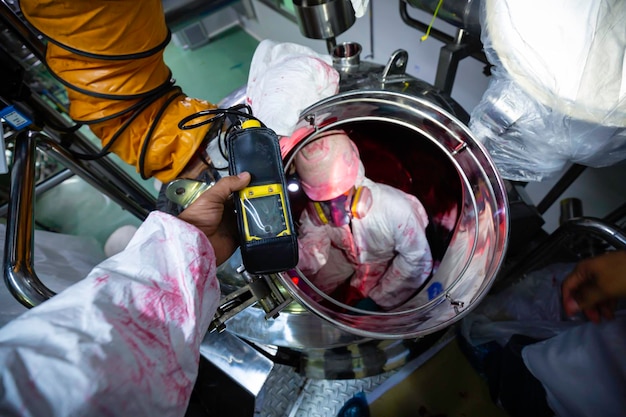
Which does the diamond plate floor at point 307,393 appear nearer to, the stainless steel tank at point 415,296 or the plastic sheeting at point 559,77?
the stainless steel tank at point 415,296

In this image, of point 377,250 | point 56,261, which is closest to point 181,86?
point 56,261

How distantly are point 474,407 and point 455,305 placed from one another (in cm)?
52

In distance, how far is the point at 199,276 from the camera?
52 cm

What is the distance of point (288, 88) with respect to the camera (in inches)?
29.5

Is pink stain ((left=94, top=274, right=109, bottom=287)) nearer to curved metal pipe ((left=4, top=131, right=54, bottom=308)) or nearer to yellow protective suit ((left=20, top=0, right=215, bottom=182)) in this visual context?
curved metal pipe ((left=4, top=131, right=54, bottom=308))

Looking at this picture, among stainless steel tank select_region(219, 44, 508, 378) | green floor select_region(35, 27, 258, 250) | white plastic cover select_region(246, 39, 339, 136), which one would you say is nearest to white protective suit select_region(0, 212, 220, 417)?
stainless steel tank select_region(219, 44, 508, 378)

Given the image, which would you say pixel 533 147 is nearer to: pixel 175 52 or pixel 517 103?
pixel 517 103

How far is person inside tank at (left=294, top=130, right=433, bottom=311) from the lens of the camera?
989 mm

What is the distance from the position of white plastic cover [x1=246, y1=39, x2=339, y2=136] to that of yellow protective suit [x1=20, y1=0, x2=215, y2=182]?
0.30 m

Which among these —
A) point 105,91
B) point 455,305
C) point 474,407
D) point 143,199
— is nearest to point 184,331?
point 455,305

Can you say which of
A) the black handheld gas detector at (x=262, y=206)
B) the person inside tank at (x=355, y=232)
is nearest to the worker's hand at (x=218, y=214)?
the black handheld gas detector at (x=262, y=206)

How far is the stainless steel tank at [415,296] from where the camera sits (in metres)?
0.70

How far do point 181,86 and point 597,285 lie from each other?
276 cm

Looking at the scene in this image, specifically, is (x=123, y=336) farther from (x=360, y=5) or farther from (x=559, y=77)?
(x=360, y=5)
